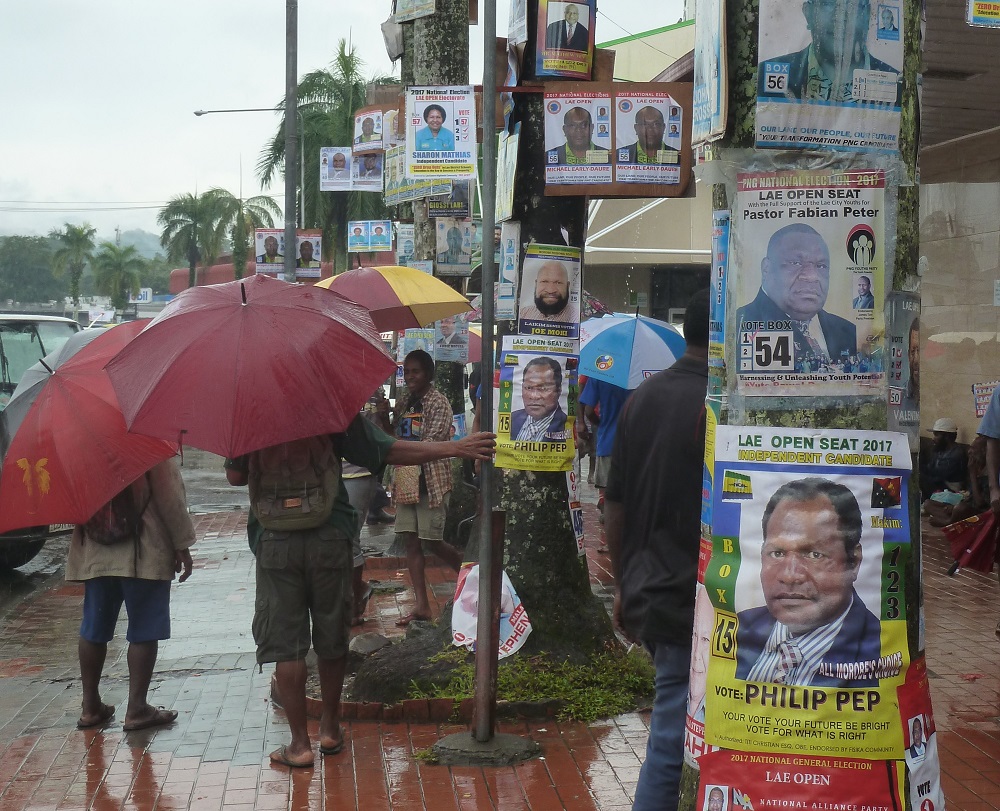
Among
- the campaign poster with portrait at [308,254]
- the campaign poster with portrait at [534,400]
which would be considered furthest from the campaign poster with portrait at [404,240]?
the campaign poster with portrait at [308,254]

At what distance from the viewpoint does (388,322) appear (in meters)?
7.98

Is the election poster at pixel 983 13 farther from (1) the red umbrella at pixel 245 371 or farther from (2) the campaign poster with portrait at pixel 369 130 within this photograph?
(2) the campaign poster with portrait at pixel 369 130

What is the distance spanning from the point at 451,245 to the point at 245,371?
6036 mm

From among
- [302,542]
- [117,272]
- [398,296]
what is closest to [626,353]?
[398,296]

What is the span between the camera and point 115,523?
240 inches

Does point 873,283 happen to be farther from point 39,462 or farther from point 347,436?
point 39,462

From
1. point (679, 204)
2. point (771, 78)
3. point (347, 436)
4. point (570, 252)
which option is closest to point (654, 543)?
point (771, 78)

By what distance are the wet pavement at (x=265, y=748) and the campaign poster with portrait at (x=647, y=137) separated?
8.90ft

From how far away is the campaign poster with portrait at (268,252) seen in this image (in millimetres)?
22047

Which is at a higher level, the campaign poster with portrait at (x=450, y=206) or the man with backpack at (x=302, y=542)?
the campaign poster with portrait at (x=450, y=206)

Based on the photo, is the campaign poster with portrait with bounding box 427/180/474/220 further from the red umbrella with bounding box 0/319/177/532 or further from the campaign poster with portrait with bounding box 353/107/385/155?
the red umbrella with bounding box 0/319/177/532

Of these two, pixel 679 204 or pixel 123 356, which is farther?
pixel 679 204

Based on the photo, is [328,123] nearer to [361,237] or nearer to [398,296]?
[361,237]

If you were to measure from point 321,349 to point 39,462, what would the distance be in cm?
160
